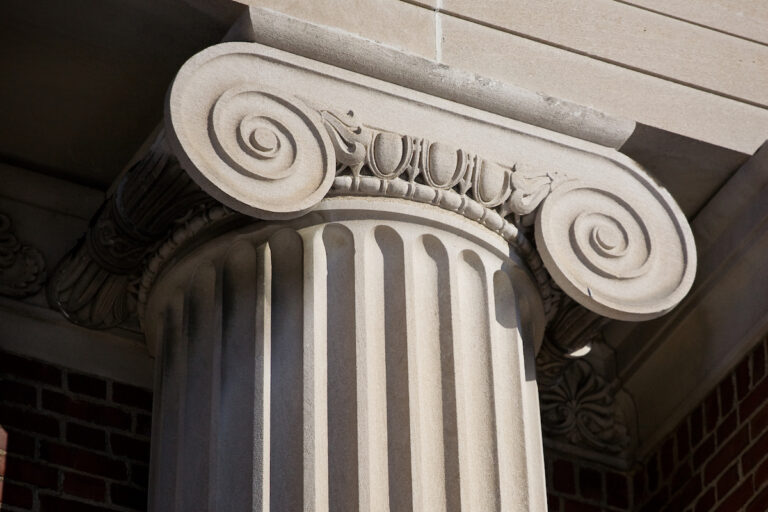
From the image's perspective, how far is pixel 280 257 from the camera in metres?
6.42

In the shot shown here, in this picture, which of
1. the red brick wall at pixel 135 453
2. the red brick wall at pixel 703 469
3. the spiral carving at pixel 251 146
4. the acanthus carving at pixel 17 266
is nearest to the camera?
the spiral carving at pixel 251 146

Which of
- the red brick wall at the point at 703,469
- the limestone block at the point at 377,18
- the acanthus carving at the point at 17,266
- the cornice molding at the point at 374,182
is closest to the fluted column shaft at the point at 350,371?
the cornice molding at the point at 374,182

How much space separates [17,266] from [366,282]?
155 cm

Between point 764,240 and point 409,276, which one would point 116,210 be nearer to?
point 409,276

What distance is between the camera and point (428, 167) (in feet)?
21.4

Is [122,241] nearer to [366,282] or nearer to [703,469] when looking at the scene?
[366,282]

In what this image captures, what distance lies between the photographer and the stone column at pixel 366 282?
607cm

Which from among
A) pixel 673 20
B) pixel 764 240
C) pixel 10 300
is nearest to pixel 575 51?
pixel 673 20

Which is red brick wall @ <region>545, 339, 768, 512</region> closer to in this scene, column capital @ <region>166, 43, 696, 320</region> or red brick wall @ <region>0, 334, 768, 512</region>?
red brick wall @ <region>0, 334, 768, 512</region>

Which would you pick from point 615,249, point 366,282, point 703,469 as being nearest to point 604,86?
point 615,249

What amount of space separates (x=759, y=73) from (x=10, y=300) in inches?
102

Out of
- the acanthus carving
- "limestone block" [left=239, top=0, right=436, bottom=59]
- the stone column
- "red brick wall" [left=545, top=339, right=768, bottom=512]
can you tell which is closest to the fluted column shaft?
the stone column

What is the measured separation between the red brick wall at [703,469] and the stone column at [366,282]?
3.16 feet

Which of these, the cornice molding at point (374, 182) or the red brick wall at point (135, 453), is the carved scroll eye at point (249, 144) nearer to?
the cornice molding at point (374, 182)
